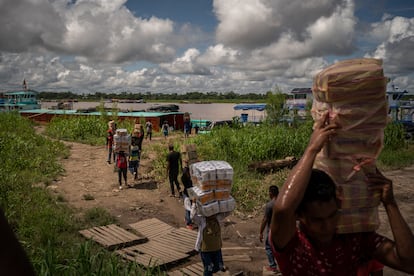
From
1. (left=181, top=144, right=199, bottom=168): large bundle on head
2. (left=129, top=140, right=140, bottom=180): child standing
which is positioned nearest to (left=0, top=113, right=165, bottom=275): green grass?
(left=181, top=144, right=199, bottom=168): large bundle on head

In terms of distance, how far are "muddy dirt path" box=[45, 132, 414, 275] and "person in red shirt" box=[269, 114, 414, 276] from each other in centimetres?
420

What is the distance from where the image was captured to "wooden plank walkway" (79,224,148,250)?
6250 mm

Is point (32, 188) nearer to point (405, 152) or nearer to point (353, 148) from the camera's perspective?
point (353, 148)

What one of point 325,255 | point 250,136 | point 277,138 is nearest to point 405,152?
point 277,138

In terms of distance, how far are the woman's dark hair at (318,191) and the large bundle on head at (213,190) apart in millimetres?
3094

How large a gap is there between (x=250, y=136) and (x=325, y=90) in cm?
1177

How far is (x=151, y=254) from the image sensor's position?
19.8 feet

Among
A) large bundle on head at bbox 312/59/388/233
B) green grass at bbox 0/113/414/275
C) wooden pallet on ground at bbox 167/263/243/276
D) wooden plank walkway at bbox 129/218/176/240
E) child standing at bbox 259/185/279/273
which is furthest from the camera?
wooden plank walkway at bbox 129/218/176/240

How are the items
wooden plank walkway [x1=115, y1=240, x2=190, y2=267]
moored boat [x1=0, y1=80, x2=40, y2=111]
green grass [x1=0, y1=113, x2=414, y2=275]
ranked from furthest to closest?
moored boat [x1=0, y1=80, x2=40, y2=111] → wooden plank walkway [x1=115, y1=240, x2=190, y2=267] → green grass [x1=0, y1=113, x2=414, y2=275]

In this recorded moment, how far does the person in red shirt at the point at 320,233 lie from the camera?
1.64 m

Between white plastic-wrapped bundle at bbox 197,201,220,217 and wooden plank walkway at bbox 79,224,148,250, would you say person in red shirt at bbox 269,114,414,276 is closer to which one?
white plastic-wrapped bundle at bbox 197,201,220,217

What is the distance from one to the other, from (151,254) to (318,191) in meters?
4.96

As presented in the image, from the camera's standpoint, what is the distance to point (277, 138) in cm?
1380

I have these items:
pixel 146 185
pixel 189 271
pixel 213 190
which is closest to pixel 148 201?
pixel 146 185
